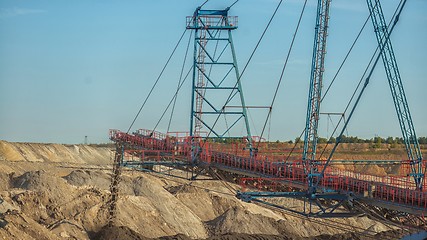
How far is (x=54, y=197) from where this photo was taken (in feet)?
195

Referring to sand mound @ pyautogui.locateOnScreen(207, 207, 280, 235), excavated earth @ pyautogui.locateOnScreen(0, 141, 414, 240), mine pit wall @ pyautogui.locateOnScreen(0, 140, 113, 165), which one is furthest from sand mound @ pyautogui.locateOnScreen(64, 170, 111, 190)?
mine pit wall @ pyautogui.locateOnScreen(0, 140, 113, 165)

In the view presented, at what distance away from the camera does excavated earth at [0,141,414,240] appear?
2130 inches

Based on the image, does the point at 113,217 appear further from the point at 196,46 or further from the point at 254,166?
the point at 196,46

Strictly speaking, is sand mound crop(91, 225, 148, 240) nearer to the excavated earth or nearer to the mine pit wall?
the excavated earth

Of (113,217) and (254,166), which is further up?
(254,166)

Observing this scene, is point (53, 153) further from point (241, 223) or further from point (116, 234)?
point (116, 234)

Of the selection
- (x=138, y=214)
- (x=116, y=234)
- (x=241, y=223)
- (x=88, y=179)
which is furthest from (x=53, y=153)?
(x=116, y=234)

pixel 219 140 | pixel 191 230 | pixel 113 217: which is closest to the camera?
pixel 113 217

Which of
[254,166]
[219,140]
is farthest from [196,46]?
[254,166]

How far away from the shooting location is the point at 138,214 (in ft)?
198

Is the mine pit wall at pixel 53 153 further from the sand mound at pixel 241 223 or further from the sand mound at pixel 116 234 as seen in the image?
the sand mound at pixel 116 234

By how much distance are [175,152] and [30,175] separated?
1398 centimetres

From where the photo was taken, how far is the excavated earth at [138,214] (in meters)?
54.1

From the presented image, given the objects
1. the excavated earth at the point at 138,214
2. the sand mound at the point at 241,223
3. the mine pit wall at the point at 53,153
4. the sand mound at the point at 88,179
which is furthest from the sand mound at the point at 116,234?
the mine pit wall at the point at 53,153
